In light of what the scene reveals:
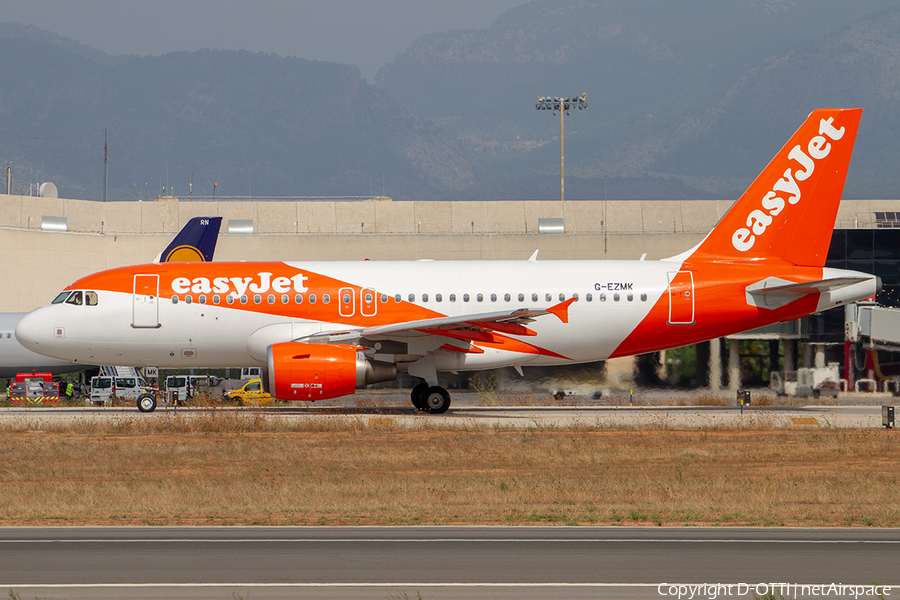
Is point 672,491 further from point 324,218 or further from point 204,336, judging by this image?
point 324,218

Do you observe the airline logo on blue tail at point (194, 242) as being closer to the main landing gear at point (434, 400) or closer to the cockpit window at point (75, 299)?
the cockpit window at point (75, 299)

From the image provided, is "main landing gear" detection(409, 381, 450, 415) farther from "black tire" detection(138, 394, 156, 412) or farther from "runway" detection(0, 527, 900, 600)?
"runway" detection(0, 527, 900, 600)

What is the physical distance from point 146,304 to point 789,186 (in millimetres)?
20527

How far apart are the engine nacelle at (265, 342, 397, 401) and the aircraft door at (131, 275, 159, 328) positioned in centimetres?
423

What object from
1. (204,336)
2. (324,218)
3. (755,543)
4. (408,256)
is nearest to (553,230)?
(408,256)

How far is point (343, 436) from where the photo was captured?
998 inches

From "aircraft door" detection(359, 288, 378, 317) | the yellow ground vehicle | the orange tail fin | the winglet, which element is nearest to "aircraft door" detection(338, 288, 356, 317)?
"aircraft door" detection(359, 288, 378, 317)

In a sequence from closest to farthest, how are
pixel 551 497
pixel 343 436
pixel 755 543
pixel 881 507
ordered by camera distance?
pixel 755 543, pixel 881 507, pixel 551 497, pixel 343 436

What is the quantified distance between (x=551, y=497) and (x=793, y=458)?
771cm

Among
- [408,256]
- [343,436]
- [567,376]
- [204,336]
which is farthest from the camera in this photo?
[408,256]

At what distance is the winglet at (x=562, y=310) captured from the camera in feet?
93.6

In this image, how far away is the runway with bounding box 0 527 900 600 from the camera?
10.5 metres

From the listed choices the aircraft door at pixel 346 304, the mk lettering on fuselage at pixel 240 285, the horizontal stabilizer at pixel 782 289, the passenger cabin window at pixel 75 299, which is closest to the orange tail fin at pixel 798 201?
the horizontal stabilizer at pixel 782 289

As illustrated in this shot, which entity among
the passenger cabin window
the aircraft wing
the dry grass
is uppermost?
the passenger cabin window
